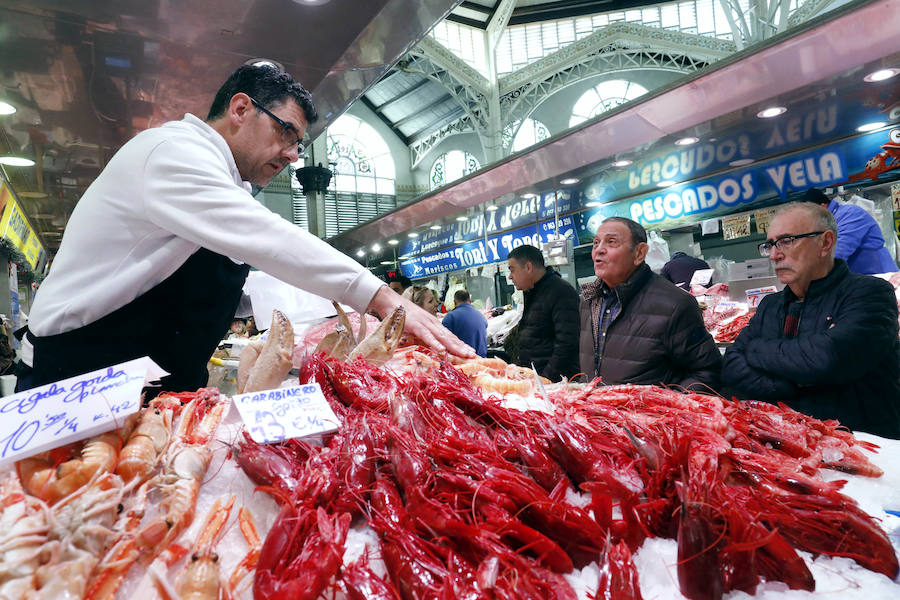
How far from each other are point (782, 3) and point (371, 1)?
12053 millimetres

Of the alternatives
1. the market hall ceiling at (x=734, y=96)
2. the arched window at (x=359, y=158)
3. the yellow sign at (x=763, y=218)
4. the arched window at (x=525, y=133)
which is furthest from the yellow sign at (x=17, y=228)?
the arched window at (x=525, y=133)

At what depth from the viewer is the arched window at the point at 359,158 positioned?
840 inches

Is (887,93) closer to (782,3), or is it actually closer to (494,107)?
(782,3)

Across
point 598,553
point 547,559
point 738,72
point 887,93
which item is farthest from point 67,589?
point 887,93

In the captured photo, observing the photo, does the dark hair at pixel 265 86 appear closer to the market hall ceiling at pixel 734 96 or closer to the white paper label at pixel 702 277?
the market hall ceiling at pixel 734 96

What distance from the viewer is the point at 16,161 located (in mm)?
4664

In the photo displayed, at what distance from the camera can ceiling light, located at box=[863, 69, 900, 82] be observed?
11.0 feet

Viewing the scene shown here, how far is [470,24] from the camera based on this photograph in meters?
17.1

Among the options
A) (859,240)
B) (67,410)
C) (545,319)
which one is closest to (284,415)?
(67,410)

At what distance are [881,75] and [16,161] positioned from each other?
7540 millimetres

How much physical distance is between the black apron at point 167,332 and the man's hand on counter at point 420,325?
2.48 ft

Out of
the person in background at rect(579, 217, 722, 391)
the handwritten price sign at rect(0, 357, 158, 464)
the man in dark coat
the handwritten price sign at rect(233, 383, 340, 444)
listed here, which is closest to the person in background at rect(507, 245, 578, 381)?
the person in background at rect(579, 217, 722, 391)

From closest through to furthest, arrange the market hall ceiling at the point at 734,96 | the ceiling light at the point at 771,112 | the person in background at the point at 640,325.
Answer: the market hall ceiling at the point at 734,96, the person in background at the point at 640,325, the ceiling light at the point at 771,112

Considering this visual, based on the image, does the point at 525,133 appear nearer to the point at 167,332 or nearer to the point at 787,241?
the point at 787,241
